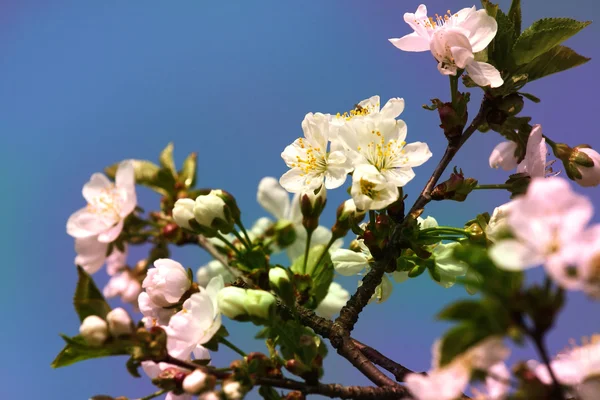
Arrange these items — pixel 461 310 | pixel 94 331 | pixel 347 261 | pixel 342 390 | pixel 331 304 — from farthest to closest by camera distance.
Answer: pixel 331 304 → pixel 347 261 → pixel 342 390 → pixel 94 331 → pixel 461 310

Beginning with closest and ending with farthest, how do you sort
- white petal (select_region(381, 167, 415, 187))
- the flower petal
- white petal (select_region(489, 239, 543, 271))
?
white petal (select_region(489, 239, 543, 271)) → white petal (select_region(381, 167, 415, 187)) → the flower petal

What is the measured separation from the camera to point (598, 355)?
0.64 meters

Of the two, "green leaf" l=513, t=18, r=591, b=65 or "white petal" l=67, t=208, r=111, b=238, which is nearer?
"green leaf" l=513, t=18, r=591, b=65

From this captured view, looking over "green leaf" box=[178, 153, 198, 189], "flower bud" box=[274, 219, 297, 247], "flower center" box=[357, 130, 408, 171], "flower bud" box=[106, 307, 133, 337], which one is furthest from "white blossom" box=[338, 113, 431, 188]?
"green leaf" box=[178, 153, 198, 189]

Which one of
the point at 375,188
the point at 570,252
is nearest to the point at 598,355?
the point at 570,252

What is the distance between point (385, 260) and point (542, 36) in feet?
1.74

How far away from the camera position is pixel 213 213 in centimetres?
114

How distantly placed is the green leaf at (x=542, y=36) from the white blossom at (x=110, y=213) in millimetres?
913

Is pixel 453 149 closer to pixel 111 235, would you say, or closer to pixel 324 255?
pixel 324 255

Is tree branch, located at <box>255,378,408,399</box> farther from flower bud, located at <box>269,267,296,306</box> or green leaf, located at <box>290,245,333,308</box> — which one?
green leaf, located at <box>290,245,333,308</box>

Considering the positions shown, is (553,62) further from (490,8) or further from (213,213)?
(213,213)

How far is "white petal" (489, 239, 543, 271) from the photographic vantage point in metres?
0.52

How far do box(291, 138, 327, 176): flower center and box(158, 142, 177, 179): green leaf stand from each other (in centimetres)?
71

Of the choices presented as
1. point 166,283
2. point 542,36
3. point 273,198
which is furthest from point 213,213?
point 542,36
